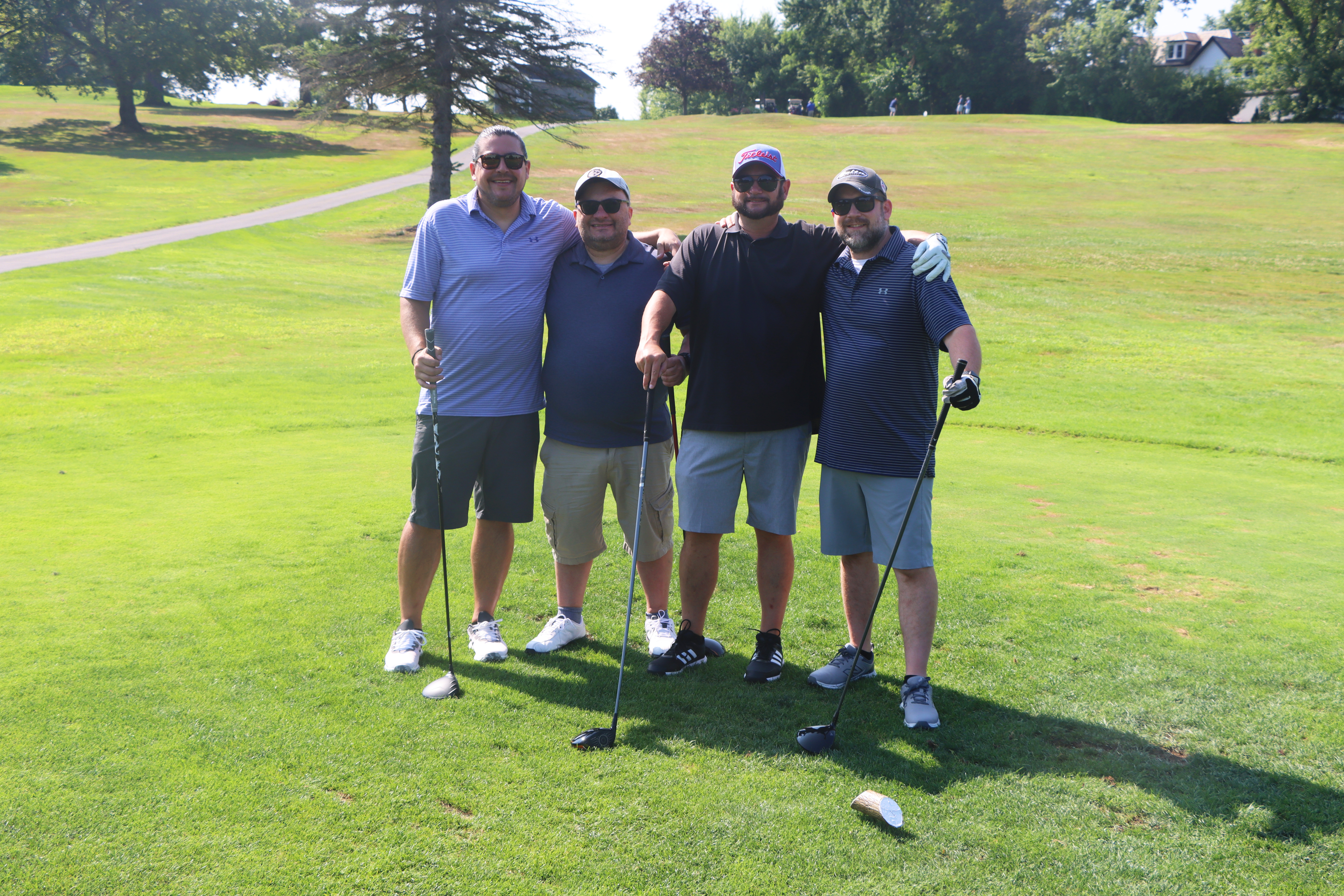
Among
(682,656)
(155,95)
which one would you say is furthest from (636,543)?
(155,95)

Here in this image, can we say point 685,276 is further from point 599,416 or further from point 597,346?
point 599,416

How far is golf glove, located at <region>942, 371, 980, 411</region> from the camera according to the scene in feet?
12.2

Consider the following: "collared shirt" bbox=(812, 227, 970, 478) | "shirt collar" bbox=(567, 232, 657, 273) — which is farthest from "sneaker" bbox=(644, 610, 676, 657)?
"shirt collar" bbox=(567, 232, 657, 273)

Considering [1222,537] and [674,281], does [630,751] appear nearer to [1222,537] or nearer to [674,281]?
[674,281]

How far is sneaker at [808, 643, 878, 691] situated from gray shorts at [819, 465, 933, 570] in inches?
17.6

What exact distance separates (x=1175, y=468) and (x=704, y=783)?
7.59 m

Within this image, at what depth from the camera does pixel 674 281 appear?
439cm

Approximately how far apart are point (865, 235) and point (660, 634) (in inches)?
82.8

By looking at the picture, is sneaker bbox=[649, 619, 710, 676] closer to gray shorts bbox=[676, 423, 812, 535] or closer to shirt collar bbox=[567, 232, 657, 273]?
gray shorts bbox=[676, 423, 812, 535]

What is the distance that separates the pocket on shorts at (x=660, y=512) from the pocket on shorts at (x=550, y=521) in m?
0.45

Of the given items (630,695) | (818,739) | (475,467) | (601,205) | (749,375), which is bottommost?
(630,695)

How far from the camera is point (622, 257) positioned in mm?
4711

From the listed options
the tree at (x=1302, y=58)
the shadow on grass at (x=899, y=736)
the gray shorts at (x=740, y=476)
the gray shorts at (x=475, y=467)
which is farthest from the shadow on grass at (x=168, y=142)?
the tree at (x=1302, y=58)

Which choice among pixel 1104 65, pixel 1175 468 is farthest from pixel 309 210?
pixel 1104 65
